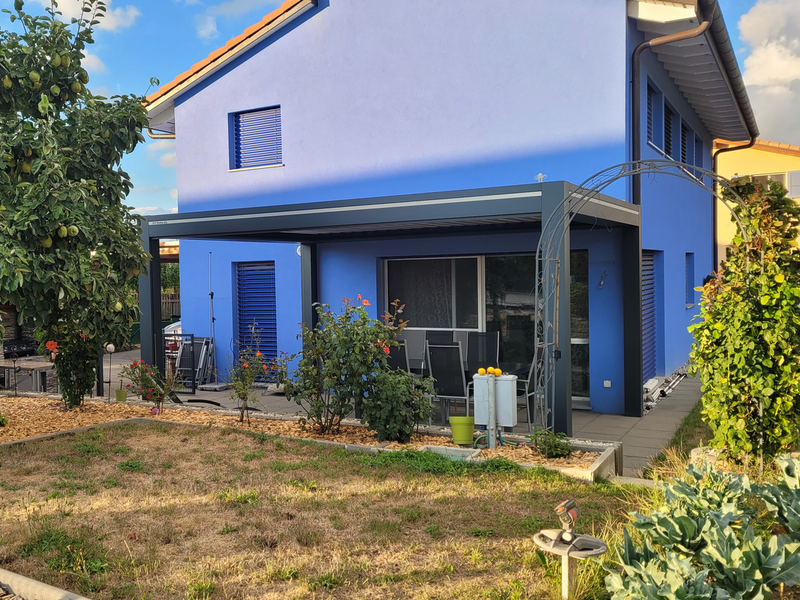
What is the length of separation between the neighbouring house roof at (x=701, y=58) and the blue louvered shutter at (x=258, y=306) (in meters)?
6.81

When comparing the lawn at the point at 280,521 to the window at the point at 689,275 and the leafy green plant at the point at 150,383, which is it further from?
the window at the point at 689,275

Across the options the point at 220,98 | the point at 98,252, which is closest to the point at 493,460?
the point at 98,252

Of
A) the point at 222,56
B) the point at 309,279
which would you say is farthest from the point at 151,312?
the point at 222,56

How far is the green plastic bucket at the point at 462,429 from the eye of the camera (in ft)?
21.4

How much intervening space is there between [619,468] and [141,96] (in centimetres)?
609

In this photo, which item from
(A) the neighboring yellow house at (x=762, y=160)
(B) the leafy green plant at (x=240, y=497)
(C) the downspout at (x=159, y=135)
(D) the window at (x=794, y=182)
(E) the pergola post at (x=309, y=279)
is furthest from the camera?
(A) the neighboring yellow house at (x=762, y=160)

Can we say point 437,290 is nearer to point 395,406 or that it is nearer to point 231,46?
point 395,406

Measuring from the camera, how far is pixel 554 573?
3.50m

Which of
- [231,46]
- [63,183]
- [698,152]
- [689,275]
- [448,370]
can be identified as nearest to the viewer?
[63,183]

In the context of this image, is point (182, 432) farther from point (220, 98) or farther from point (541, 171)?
point (220, 98)

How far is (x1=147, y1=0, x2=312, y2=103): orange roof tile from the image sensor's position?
36.4 ft

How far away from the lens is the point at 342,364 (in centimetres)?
687

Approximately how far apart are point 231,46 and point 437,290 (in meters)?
5.37

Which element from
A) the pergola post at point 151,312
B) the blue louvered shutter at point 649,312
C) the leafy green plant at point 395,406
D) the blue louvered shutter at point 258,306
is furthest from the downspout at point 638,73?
the pergola post at point 151,312
